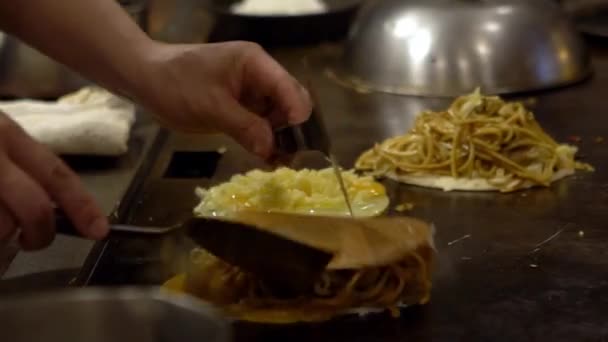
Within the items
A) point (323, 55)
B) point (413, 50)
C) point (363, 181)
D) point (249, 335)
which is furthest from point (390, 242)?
point (323, 55)

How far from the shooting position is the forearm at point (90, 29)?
1.25 meters

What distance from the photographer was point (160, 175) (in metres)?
1.59

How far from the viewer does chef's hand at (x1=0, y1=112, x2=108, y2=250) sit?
0.86 m

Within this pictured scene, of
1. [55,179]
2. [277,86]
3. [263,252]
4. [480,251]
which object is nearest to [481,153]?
[480,251]

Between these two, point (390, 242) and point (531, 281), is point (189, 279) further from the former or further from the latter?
point (531, 281)

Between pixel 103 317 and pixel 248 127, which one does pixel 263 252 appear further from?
pixel 103 317

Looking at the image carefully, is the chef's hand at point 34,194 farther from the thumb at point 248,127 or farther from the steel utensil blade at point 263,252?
the thumb at point 248,127

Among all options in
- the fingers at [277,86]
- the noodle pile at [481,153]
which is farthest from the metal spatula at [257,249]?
the noodle pile at [481,153]

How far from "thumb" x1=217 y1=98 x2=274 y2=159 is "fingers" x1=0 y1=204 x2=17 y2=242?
41 cm

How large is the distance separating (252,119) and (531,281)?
405 millimetres

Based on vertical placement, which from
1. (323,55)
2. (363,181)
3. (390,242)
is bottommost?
(323,55)

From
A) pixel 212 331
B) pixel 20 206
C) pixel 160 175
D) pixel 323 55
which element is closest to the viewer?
pixel 212 331

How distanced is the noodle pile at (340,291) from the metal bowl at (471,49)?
2.93 feet

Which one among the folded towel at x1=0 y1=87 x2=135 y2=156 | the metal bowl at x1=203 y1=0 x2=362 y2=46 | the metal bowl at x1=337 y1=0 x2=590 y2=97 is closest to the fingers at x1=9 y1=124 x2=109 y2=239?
the folded towel at x1=0 y1=87 x2=135 y2=156
